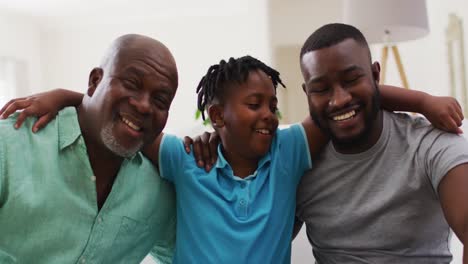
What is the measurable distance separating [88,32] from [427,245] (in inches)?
235

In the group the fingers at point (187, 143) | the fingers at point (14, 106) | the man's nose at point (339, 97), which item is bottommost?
the fingers at point (187, 143)

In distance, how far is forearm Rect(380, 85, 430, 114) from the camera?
1.20 metres

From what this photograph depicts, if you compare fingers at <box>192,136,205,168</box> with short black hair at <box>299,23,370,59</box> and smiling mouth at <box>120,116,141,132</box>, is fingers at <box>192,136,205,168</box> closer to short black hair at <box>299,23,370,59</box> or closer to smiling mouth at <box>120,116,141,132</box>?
smiling mouth at <box>120,116,141,132</box>

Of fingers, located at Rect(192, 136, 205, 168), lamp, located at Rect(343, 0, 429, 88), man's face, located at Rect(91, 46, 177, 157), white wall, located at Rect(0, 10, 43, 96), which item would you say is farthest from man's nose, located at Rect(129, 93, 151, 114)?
white wall, located at Rect(0, 10, 43, 96)

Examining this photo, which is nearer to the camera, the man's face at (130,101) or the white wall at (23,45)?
the man's face at (130,101)

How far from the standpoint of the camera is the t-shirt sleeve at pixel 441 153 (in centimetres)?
104

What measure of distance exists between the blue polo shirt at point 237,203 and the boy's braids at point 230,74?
0.18 meters

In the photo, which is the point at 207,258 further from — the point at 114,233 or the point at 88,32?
the point at 88,32

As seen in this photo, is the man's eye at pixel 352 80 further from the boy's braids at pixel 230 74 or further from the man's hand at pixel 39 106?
the man's hand at pixel 39 106

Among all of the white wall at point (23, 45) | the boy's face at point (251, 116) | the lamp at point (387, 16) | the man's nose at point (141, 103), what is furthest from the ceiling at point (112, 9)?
the man's nose at point (141, 103)

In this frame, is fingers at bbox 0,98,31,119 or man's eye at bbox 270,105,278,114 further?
man's eye at bbox 270,105,278,114

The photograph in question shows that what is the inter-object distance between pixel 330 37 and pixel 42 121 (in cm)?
76

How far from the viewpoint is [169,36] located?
20.0 ft

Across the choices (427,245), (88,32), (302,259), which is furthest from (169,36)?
(427,245)
